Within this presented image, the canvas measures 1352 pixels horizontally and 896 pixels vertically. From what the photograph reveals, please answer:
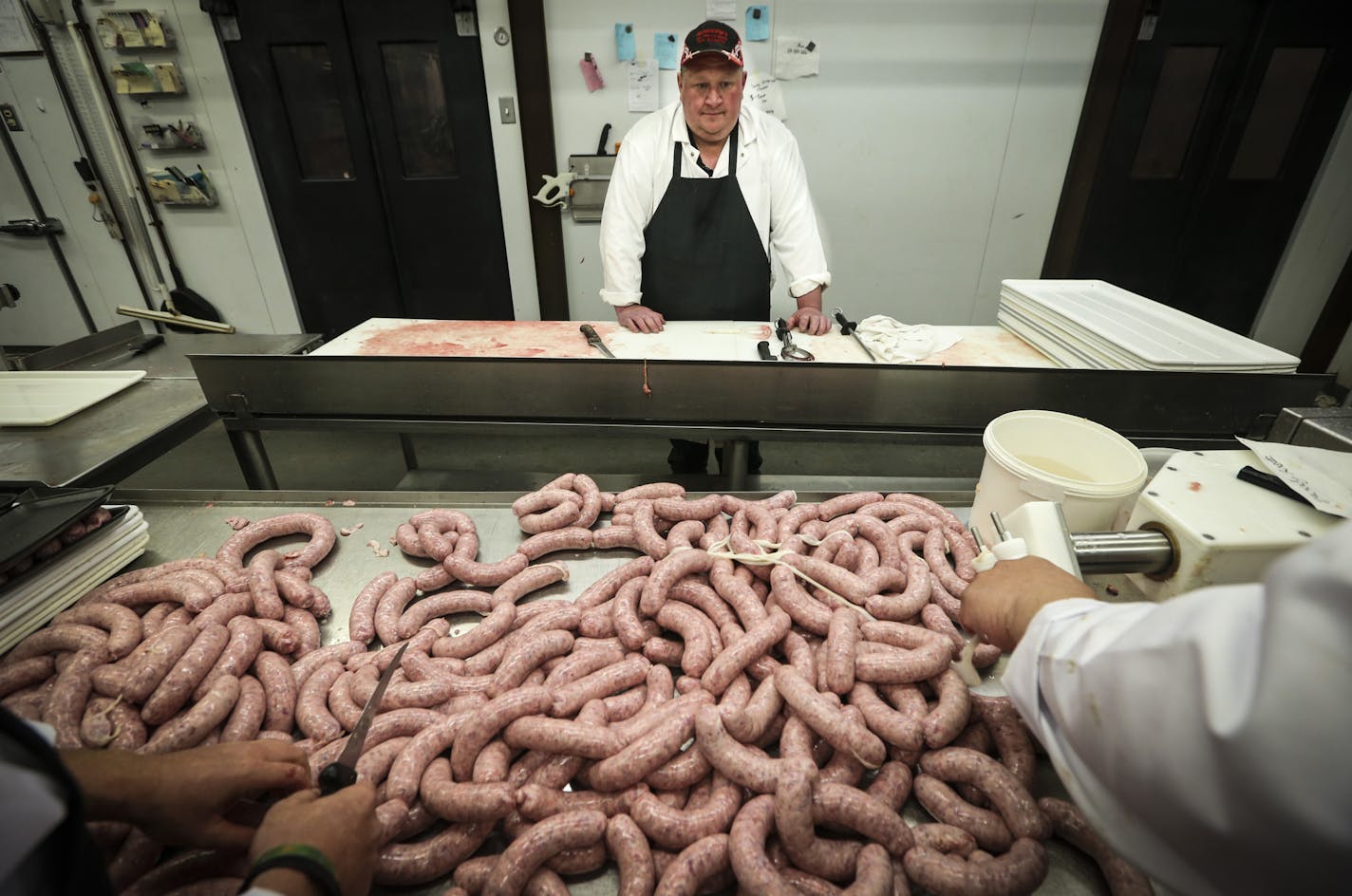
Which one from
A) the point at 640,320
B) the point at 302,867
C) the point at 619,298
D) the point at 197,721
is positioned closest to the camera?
the point at 302,867

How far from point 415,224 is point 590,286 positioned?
5.11 feet

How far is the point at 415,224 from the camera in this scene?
16.2 feet

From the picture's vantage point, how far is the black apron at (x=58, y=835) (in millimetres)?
588

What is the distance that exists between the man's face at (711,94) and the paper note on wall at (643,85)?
5.14 ft

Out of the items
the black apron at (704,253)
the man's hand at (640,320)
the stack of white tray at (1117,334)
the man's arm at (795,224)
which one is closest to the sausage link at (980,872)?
the stack of white tray at (1117,334)

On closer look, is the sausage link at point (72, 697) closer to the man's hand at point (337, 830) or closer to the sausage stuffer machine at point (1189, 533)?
the man's hand at point (337, 830)

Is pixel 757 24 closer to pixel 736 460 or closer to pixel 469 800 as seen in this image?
pixel 736 460

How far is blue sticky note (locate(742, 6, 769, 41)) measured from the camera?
4.08 m

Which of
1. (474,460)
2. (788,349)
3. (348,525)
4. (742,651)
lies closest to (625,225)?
(788,349)

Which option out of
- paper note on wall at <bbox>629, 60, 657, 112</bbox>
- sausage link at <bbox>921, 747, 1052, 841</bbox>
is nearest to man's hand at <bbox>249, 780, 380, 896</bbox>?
sausage link at <bbox>921, 747, 1052, 841</bbox>

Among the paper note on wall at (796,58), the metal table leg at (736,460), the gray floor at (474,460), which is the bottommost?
the gray floor at (474,460)

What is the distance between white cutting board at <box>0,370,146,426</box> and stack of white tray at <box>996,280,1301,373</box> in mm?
4024

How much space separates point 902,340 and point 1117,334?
2.52 feet

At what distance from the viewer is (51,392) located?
→ 2.46 metres
